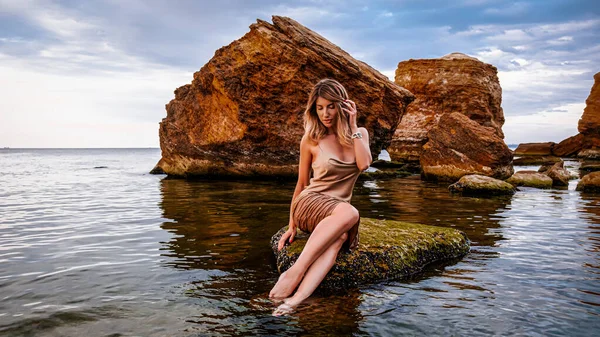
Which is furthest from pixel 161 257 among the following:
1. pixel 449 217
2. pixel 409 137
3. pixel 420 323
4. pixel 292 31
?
pixel 409 137

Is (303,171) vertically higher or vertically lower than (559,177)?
higher

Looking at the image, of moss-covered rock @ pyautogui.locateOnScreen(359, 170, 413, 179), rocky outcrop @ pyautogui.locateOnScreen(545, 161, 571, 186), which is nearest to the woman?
rocky outcrop @ pyautogui.locateOnScreen(545, 161, 571, 186)

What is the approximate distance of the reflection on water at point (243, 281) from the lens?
13.8ft

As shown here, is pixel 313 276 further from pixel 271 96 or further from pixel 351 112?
pixel 271 96

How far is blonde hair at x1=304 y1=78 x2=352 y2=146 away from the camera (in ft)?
17.8

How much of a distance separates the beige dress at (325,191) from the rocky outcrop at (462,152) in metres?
16.6

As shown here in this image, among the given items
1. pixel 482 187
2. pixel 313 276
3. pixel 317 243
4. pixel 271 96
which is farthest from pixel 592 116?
pixel 313 276

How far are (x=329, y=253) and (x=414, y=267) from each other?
1501mm

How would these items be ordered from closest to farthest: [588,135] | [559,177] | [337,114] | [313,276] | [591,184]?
[313,276], [337,114], [591,184], [559,177], [588,135]

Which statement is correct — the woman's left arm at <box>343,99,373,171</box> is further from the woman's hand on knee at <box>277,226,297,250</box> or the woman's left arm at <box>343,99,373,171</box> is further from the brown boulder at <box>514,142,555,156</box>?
the brown boulder at <box>514,142,555,156</box>

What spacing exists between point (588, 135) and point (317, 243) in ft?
210

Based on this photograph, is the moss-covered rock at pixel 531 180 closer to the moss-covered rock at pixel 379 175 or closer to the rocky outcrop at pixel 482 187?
the rocky outcrop at pixel 482 187

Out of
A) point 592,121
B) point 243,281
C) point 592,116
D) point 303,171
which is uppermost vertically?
point 592,116

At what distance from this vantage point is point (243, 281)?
18.5ft
